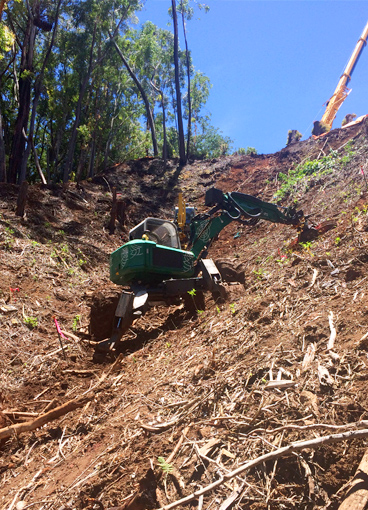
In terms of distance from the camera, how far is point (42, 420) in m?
4.80

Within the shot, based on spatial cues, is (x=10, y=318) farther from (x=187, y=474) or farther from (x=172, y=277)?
(x=187, y=474)

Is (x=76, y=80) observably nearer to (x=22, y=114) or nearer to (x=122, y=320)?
(x=22, y=114)

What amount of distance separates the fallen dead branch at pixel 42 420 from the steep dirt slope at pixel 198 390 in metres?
0.05

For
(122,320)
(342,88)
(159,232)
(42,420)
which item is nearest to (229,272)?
(159,232)

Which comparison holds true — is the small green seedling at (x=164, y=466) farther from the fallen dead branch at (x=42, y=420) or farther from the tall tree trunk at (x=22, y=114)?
the tall tree trunk at (x=22, y=114)

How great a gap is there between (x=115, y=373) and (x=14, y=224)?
8.53 m

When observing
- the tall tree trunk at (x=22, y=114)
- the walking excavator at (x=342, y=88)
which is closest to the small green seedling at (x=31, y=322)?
the tall tree trunk at (x=22, y=114)

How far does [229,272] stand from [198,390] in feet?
16.2

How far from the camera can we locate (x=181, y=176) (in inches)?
865

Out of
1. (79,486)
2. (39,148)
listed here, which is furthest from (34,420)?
(39,148)

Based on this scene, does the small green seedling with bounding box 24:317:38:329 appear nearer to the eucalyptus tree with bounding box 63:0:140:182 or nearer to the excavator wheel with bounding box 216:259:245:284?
the excavator wheel with bounding box 216:259:245:284

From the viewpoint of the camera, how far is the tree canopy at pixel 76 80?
17141mm

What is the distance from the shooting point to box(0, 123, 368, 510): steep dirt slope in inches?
107

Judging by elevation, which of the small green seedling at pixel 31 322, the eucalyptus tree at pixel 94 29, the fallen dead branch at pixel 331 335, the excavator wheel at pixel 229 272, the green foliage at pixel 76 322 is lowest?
the green foliage at pixel 76 322
